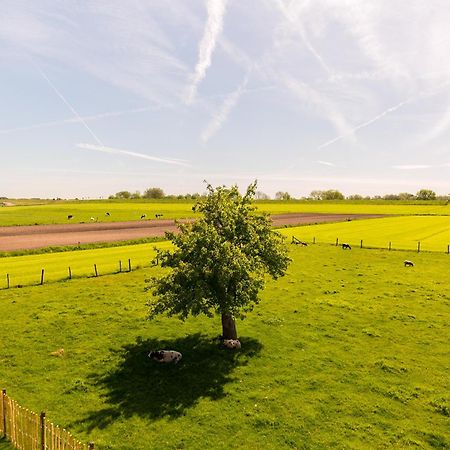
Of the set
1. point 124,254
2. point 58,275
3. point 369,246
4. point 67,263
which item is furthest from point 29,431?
point 369,246

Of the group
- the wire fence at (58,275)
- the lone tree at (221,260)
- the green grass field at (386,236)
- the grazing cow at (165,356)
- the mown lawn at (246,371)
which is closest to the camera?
the mown lawn at (246,371)

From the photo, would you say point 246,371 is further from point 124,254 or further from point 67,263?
point 124,254

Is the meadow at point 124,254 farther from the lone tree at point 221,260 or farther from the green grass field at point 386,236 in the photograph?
the lone tree at point 221,260

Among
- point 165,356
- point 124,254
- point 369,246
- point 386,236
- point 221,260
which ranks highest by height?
point 221,260

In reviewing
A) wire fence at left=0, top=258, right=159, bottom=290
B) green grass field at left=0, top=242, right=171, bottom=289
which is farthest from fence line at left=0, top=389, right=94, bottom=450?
green grass field at left=0, top=242, right=171, bottom=289

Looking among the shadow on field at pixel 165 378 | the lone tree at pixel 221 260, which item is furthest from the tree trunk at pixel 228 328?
the shadow on field at pixel 165 378

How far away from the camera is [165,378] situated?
2559 cm

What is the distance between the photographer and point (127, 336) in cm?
3222

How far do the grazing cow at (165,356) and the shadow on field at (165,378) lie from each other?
0.31 meters

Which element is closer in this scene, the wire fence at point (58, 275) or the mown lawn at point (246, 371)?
the mown lawn at point (246, 371)

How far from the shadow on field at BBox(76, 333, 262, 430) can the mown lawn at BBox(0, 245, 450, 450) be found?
104 mm

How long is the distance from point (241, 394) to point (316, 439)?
5544 millimetres

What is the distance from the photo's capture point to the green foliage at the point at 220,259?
26.6 m

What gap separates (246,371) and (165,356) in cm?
585
